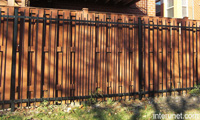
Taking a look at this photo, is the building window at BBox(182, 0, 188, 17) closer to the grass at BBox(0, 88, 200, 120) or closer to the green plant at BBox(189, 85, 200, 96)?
the green plant at BBox(189, 85, 200, 96)

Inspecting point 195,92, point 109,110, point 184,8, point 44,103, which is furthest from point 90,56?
point 184,8

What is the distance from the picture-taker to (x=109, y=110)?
3.49 metres

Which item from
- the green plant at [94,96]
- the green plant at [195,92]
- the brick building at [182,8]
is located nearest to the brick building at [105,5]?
the brick building at [182,8]

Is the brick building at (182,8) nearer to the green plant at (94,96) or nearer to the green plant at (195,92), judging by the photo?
the green plant at (195,92)

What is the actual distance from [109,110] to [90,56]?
4.22 feet

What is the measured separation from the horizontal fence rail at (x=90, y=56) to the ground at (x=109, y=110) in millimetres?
179

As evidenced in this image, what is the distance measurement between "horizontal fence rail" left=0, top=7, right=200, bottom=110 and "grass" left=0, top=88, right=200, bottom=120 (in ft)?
0.60

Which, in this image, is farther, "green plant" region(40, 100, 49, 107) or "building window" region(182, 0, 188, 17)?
"building window" region(182, 0, 188, 17)

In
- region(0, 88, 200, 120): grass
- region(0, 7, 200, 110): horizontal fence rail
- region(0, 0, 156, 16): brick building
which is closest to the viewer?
region(0, 88, 200, 120): grass

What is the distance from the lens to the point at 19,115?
3176 millimetres

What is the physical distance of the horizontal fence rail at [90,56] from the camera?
341 cm

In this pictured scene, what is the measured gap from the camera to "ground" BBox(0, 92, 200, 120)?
10.5 feet

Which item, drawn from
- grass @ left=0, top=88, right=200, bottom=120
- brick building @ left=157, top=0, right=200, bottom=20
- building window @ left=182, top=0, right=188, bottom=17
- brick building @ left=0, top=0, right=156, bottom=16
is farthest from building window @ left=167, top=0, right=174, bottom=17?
grass @ left=0, top=88, right=200, bottom=120

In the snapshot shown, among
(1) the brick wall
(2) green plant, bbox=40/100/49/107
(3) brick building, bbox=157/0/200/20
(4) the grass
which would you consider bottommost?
(4) the grass
